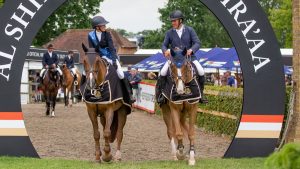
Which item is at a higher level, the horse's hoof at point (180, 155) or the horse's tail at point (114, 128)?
→ the horse's tail at point (114, 128)

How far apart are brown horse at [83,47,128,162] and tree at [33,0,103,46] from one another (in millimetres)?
36848

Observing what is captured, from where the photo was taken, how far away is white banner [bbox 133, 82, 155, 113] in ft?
85.5

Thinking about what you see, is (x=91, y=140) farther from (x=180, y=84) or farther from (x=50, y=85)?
(x=50, y=85)

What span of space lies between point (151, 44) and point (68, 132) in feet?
245

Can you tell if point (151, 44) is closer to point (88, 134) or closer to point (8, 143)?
point (88, 134)

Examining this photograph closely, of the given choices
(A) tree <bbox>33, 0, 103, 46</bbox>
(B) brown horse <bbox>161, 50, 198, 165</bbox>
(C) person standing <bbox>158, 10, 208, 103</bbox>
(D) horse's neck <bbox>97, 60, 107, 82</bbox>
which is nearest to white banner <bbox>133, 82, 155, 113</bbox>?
(B) brown horse <bbox>161, 50, 198, 165</bbox>

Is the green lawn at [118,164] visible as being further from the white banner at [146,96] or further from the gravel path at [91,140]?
the white banner at [146,96]

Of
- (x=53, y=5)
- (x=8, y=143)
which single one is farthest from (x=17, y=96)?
(x=53, y=5)

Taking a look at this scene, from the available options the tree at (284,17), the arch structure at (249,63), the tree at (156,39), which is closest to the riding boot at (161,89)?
the arch structure at (249,63)

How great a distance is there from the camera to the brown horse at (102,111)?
10.5 m

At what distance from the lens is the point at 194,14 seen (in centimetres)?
8794

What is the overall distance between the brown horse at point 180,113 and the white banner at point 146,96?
1385 cm

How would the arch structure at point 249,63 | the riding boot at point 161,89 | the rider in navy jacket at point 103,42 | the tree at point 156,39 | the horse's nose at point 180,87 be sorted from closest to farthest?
the horse's nose at point 180,87 → the rider in navy jacket at point 103,42 → the riding boot at point 161,89 → the arch structure at point 249,63 → the tree at point 156,39

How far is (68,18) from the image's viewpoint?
4953 cm
